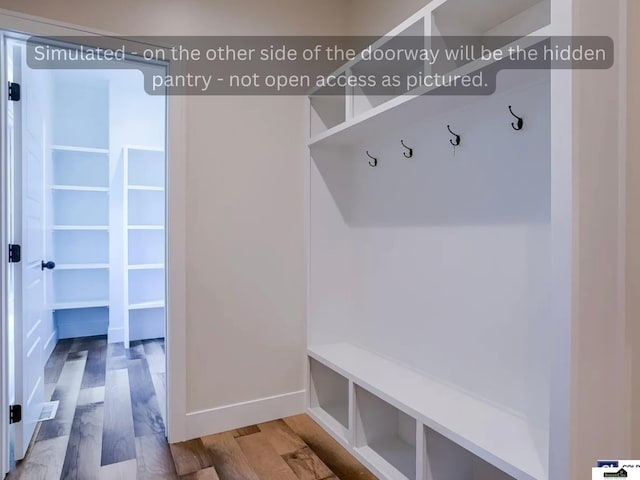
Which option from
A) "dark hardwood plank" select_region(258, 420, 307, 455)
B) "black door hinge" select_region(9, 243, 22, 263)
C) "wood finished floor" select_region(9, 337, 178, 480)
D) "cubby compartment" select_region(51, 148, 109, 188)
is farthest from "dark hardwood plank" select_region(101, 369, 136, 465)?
"cubby compartment" select_region(51, 148, 109, 188)

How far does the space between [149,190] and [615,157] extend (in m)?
4.18

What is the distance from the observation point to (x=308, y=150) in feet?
7.95

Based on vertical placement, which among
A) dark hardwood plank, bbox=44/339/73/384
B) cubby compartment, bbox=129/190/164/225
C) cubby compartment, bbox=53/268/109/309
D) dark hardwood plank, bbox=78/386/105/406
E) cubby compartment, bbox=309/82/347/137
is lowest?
dark hardwood plank, bbox=78/386/105/406

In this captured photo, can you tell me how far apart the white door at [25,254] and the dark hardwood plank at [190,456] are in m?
0.76

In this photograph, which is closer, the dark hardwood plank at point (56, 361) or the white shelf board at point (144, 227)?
the dark hardwood plank at point (56, 361)

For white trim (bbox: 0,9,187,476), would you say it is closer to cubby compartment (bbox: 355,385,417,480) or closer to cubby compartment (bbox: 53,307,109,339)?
cubby compartment (bbox: 355,385,417,480)

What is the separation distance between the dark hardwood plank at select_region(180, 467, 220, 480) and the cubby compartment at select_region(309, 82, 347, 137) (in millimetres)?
1924

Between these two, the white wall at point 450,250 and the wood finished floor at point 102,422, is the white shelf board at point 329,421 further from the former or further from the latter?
the wood finished floor at point 102,422

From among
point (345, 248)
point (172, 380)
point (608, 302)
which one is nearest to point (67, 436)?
point (172, 380)

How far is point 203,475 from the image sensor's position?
1.83 meters

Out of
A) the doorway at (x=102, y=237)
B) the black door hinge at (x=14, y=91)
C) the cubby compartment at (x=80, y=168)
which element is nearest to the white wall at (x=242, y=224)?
the black door hinge at (x=14, y=91)

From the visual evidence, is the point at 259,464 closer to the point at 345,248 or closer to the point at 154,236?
the point at 345,248

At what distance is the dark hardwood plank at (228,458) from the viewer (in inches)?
72.3

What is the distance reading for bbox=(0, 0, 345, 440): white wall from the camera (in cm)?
215
